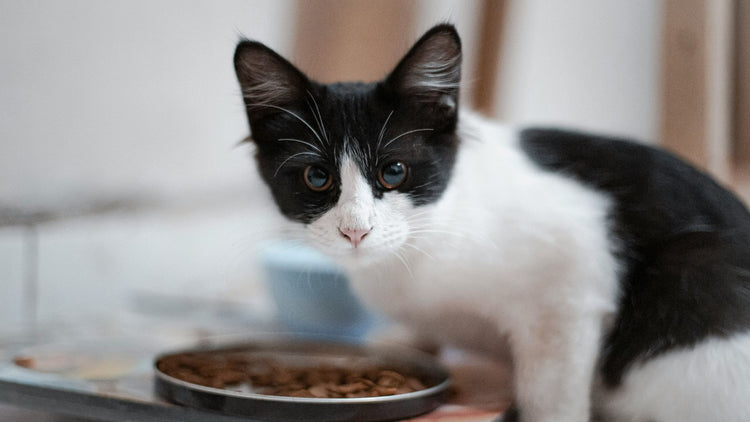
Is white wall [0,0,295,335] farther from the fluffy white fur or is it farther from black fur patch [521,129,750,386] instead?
black fur patch [521,129,750,386]

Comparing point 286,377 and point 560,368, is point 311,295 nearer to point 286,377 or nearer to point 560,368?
point 286,377

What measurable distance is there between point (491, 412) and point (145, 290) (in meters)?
1.14

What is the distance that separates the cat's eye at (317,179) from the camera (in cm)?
98

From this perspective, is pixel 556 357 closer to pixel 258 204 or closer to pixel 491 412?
pixel 491 412

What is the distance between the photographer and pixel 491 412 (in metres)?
0.99

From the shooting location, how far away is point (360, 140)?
3.18 ft

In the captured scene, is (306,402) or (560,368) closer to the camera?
(306,402)

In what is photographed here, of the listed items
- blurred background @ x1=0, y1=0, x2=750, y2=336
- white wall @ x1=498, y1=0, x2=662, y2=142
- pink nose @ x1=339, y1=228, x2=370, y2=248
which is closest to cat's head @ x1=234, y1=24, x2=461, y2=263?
pink nose @ x1=339, y1=228, x2=370, y2=248

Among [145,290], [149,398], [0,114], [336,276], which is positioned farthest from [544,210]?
[145,290]

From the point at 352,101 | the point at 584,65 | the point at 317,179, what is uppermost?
the point at 584,65

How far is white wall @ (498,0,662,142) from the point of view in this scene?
2.09 meters

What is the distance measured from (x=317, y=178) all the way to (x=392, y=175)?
114 millimetres

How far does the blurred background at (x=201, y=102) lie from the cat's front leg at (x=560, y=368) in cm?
49

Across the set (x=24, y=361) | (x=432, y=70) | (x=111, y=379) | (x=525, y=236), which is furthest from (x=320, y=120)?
(x=24, y=361)
